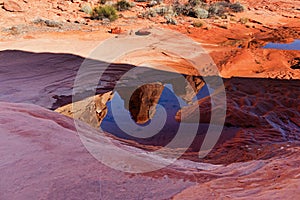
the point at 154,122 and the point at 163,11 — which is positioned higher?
the point at 163,11

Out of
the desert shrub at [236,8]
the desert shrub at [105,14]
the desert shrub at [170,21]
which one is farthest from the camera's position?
the desert shrub at [236,8]

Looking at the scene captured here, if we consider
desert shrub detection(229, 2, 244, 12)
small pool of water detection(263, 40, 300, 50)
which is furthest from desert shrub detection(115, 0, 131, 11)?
small pool of water detection(263, 40, 300, 50)

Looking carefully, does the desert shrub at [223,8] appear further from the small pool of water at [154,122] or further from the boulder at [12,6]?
the small pool of water at [154,122]

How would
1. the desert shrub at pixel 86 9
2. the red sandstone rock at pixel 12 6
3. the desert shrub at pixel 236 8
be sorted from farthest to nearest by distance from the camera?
1. the desert shrub at pixel 236 8
2. the desert shrub at pixel 86 9
3. the red sandstone rock at pixel 12 6

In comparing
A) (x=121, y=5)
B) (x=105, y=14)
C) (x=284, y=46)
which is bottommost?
(x=284, y=46)

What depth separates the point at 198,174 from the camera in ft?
9.57

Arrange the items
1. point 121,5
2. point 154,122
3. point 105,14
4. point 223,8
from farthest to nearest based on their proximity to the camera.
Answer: point 223,8 < point 121,5 < point 105,14 < point 154,122

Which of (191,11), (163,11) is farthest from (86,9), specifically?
(191,11)

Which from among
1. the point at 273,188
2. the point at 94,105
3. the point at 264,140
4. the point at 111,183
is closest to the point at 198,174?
the point at 273,188

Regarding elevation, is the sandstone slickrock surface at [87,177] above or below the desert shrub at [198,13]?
below

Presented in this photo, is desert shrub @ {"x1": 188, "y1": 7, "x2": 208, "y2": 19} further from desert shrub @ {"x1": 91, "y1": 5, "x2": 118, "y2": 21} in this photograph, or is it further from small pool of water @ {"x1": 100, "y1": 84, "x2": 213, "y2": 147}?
small pool of water @ {"x1": 100, "y1": 84, "x2": 213, "y2": 147}

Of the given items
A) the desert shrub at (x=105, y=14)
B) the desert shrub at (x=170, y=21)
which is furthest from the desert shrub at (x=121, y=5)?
the desert shrub at (x=170, y=21)

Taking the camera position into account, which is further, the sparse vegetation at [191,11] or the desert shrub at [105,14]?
the sparse vegetation at [191,11]

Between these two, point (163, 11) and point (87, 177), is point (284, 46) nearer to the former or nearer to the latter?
point (163, 11)
